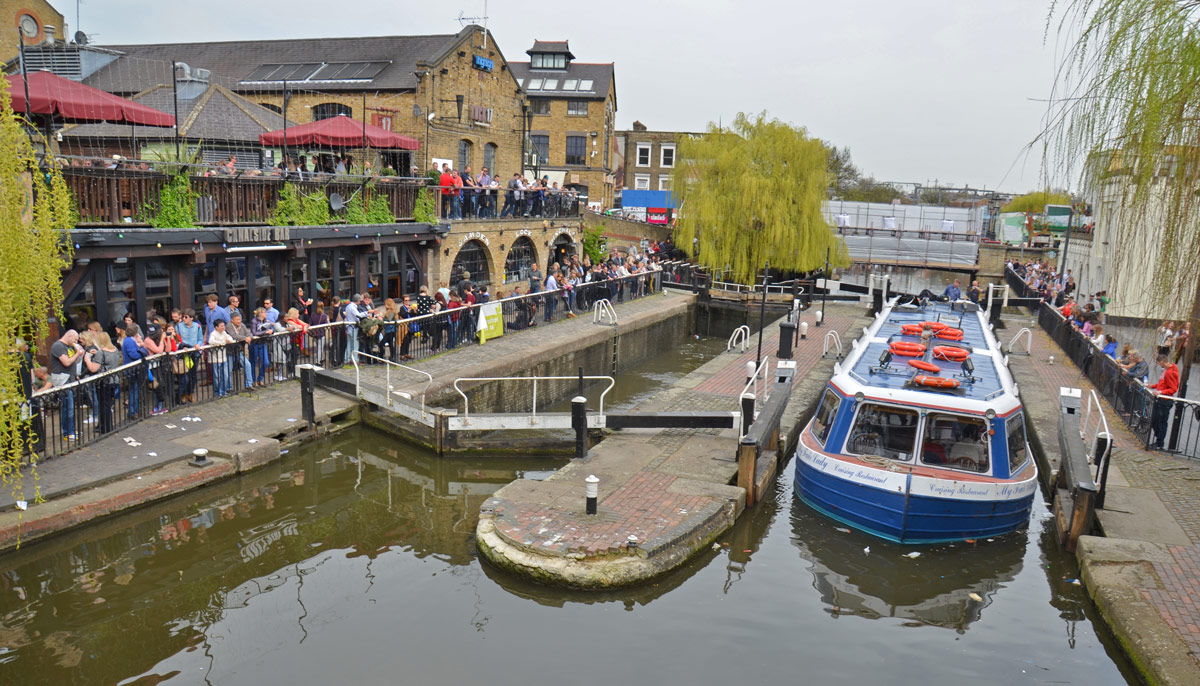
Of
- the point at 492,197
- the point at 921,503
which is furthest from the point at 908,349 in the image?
the point at 492,197

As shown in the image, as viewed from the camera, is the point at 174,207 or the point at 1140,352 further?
the point at 1140,352

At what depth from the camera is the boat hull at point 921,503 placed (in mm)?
9992

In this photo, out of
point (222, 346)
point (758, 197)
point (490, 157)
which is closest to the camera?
point (222, 346)

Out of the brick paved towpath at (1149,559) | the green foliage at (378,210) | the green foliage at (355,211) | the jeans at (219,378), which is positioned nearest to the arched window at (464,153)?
the green foliage at (378,210)

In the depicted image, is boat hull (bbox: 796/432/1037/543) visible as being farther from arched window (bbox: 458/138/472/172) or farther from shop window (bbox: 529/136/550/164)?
shop window (bbox: 529/136/550/164)

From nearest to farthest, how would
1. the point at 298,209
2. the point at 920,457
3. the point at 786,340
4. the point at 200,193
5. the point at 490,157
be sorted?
the point at 920,457 → the point at 200,193 → the point at 298,209 → the point at 786,340 → the point at 490,157

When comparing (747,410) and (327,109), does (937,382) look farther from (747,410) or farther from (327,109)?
(327,109)

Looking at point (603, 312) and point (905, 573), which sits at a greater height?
point (603, 312)

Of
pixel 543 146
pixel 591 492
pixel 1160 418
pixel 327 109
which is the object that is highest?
pixel 543 146

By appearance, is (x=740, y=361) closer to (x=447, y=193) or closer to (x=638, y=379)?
(x=638, y=379)

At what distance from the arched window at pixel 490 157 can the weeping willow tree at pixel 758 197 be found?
8.19 meters

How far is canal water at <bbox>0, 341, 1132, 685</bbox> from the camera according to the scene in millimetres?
7348

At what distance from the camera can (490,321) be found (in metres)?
19.6

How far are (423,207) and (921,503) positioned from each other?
1507 centimetres
